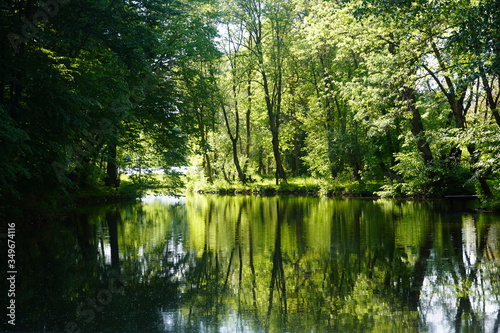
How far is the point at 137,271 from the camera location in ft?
30.1

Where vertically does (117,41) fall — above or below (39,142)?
above

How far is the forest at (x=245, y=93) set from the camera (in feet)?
37.1

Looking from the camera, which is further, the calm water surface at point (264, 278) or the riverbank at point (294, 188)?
the riverbank at point (294, 188)

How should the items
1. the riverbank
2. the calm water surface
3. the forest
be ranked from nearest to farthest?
the calm water surface < the forest < the riverbank

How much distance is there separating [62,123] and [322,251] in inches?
270

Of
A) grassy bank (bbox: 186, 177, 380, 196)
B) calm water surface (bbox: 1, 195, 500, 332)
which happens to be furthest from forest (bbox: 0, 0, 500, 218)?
calm water surface (bbox: 1, 195, 500, 332)

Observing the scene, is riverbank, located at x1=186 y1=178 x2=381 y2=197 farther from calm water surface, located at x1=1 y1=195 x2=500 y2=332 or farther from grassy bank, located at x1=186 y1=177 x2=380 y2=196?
calm water surface, located at x1=1 y1=195 x2=500 y2=332

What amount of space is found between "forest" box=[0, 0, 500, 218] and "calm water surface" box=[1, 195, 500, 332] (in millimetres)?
2554

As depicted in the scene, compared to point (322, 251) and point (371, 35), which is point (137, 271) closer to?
point (322, 251)

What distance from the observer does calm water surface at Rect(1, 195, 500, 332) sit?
19.9ft

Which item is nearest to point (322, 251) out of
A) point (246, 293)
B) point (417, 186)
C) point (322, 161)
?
point (246, 293)

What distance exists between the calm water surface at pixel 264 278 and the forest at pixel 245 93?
2554mm

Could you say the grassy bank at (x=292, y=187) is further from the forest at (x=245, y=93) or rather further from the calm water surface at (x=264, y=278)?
Result: the calm water surface at (x=264, y=278)

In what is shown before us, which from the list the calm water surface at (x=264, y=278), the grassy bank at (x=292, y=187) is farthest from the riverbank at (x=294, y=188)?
the calm water surface at (x=264, y=278)
